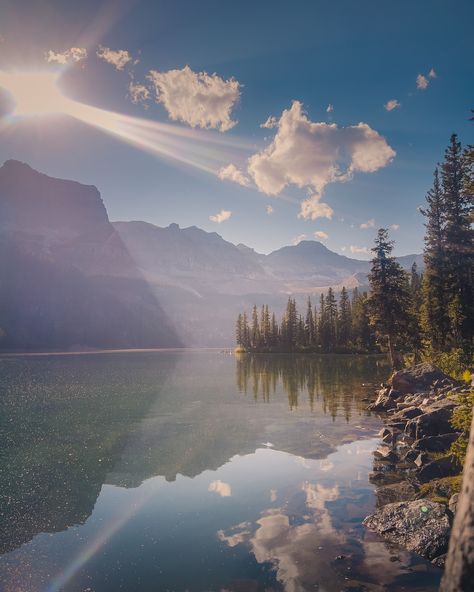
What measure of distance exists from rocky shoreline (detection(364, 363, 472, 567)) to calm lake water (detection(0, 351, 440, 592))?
570 mm

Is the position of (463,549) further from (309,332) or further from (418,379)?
(309,332)

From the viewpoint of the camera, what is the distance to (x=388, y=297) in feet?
163

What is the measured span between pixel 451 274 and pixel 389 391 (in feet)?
66.7

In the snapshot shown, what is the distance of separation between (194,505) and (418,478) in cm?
912

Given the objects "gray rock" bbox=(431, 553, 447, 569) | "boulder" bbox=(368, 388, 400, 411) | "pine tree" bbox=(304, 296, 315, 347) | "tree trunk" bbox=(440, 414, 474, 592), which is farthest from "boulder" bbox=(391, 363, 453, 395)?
"pine tree" bbox=(304, 296, 315, 347)

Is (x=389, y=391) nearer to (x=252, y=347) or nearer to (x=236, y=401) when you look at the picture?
(x=236, y=401)

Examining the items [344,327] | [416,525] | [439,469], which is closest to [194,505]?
[416,525]

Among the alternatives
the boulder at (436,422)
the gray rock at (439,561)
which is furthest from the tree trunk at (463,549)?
the boulder at (436,422)

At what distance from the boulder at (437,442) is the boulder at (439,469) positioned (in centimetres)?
268

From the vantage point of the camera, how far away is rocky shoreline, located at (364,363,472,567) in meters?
10.8

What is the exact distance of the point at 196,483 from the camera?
1667 cm

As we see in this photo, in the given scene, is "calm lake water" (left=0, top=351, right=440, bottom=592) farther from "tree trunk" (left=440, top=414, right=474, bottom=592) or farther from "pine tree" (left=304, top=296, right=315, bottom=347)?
"pine tree" (left=304, top=296, right=315, bottom=347)

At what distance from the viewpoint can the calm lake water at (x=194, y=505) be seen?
991 centimetres

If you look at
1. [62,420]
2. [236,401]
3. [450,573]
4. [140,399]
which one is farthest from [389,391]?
[450,573]
